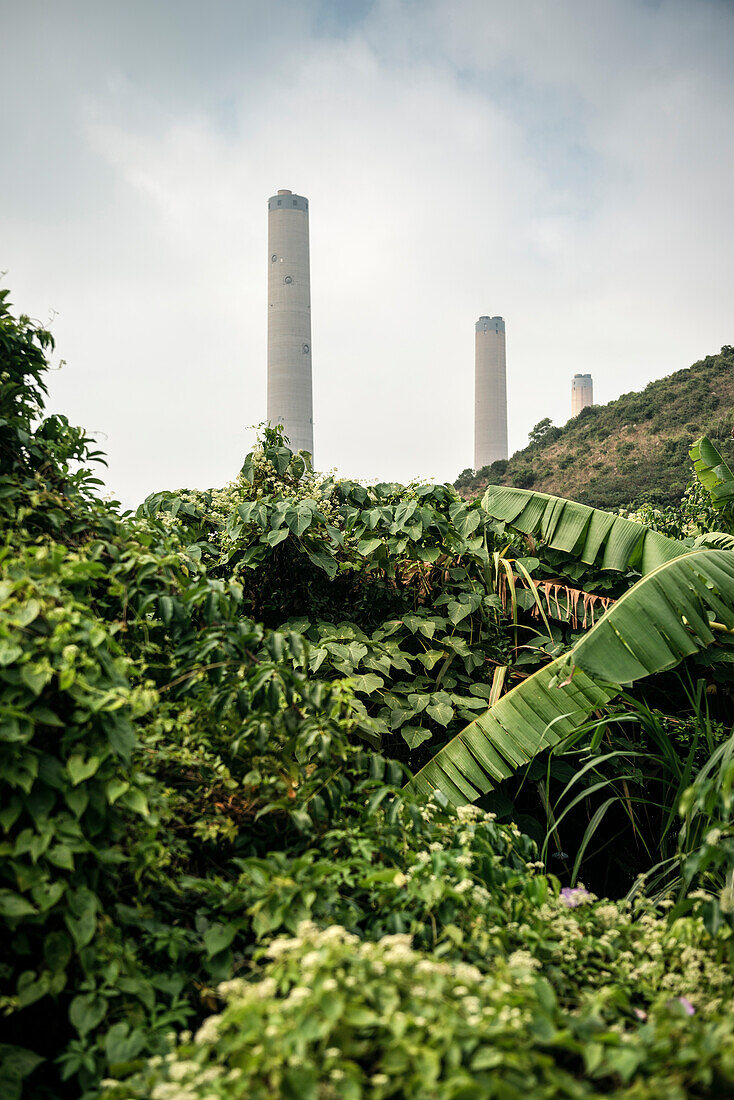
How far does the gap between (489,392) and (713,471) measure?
5918 cm

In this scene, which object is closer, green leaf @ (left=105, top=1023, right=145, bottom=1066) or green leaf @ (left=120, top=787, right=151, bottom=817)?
green leaf @ (left=105, top=1023, right=145, bottom=1066)

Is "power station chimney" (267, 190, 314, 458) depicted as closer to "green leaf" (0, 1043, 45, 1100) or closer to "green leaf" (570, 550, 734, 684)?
"green leaf" (570, 550, 734, 684)

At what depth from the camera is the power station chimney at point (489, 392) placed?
203 feet

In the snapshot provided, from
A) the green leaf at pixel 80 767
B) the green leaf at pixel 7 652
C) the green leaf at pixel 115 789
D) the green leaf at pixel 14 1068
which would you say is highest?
the green leaf at pixel 7 652

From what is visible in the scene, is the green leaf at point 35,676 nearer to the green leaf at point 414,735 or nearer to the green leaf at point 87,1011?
the green leaf at point 87,1011

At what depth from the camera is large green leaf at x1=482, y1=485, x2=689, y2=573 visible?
4125 mm

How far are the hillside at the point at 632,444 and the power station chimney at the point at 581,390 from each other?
32578 mm

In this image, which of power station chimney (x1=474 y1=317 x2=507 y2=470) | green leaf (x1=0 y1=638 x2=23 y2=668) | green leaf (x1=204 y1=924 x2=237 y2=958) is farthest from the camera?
power station chimney (x1=474 y1=317 x2=507 y2=470)

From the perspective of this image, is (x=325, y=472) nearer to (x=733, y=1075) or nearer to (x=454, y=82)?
(x=733, y=1075)

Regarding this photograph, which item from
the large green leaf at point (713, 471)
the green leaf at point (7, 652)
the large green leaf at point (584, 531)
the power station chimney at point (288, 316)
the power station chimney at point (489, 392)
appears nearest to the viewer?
the green leaf at point (7, 652)

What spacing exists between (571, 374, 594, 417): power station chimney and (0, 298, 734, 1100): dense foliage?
73908mm

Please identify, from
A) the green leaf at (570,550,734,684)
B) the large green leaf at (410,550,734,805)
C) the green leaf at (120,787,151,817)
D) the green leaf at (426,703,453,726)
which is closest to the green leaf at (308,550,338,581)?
the green leaf at (426,703,453,726)

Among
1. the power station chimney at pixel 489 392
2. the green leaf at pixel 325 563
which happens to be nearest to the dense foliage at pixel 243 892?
the green leaf at pixel 325 563

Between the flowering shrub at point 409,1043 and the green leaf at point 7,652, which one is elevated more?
the green leaf at point 7,652
